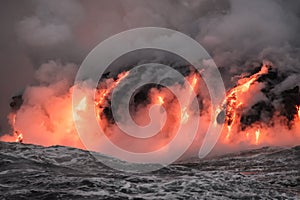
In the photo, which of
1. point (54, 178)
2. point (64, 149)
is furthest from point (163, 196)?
point (64, 149)

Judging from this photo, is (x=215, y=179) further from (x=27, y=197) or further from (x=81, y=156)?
(x=81, y=156)

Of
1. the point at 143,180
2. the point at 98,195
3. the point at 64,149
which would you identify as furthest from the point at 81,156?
the point at 98,195

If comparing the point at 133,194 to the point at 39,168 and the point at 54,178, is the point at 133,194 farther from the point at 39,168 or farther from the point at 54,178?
the point at 39,168

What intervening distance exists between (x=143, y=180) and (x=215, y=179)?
13.6 metres

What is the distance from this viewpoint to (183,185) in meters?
70.9

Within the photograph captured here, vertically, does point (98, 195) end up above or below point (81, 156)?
below

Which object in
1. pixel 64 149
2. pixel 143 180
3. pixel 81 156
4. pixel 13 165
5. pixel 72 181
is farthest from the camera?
pixel 64 149

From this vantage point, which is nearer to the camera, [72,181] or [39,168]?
[72,181]

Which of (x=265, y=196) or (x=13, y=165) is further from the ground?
(x=13, y=165)

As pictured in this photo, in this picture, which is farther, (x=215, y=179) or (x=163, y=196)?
(x=215, y=179)

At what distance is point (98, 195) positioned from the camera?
193 feet

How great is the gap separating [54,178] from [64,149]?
66244 mm

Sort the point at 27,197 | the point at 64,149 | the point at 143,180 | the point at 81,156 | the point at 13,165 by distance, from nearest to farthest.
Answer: the point at 27,197 < the point at 143,180 < the point at 13,165 < the point at 81,156 < the point at 64,149

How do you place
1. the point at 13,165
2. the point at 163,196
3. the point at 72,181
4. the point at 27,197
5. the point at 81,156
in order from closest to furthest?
the point at 27,197, the point at 163,196, the point at 72,181, the point at 13,165, the point at 81,156
